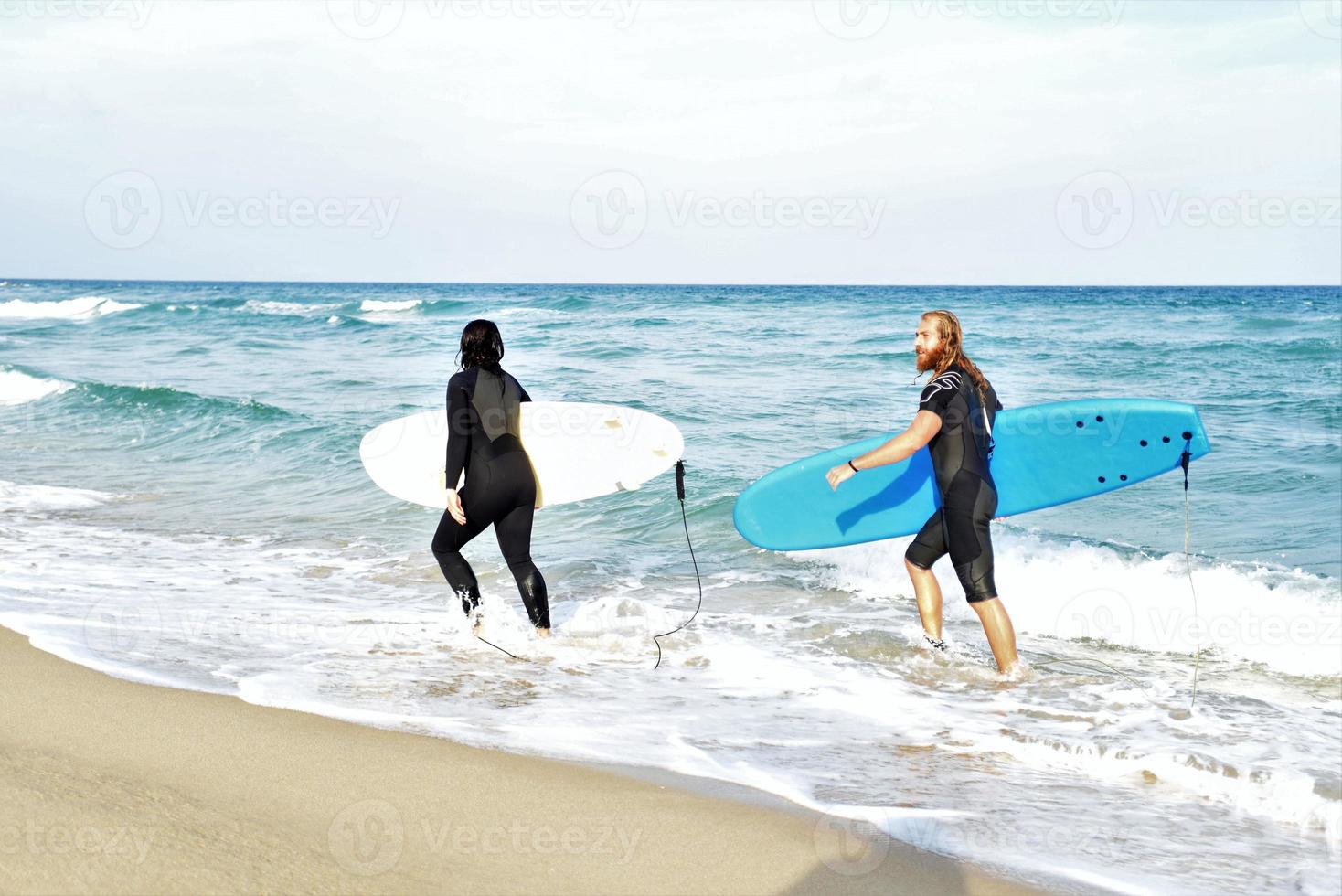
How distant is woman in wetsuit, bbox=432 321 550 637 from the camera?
14.5ft

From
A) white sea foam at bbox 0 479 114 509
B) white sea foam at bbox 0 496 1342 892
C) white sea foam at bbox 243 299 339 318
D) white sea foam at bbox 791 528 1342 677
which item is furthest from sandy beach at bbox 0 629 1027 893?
white sea foam at bbox 243 299 339 318

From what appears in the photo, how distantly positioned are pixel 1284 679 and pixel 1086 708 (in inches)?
49.3

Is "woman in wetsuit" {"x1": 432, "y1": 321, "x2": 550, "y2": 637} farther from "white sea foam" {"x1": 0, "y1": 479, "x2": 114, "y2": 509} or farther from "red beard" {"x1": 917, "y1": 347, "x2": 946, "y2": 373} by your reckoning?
"white sea foam" {"x1": 0, "y1": 479, "x2": 114, "y2": 509}

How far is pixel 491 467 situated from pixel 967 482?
199 centimetres

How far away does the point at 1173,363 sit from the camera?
17.7m

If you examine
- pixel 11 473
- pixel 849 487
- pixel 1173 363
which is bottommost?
pixel 11 473

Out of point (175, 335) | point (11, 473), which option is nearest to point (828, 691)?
point (11, 473)

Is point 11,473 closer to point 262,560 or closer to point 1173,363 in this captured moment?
point 262,560

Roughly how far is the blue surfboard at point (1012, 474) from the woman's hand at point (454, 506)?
1.45 meters

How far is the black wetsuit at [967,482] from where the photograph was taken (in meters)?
4.25

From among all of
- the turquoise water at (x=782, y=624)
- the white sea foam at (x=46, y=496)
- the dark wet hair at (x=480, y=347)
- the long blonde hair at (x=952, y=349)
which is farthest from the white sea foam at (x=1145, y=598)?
the white sea foam at (x=46, y=496)

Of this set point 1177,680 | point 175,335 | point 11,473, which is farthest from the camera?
point 175,335

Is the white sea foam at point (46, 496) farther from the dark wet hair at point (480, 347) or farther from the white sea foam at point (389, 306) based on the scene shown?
the white sea foam at point (389, 306)

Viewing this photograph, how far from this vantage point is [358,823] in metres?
2.67
